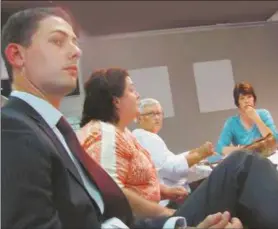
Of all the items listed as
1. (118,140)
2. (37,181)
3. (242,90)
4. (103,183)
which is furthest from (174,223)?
(242,90)

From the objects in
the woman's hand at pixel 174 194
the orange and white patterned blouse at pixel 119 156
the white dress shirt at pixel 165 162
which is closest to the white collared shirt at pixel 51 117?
the orange and white patterned blouse at pixel 119 156

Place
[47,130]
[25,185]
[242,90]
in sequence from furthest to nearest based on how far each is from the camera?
[242,90] < [47,130] < [25,185]

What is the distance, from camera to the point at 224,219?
73 centimetres

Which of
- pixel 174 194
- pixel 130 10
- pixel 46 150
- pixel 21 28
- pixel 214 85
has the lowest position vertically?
pixel 174 194

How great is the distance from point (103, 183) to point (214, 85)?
1.60 meters

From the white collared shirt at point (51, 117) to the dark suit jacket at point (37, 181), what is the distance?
0.09 ft

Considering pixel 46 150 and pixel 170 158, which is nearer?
pixel 46 150

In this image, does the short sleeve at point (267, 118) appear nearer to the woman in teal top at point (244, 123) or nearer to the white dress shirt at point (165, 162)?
the woman in teal top at point (244, 123)

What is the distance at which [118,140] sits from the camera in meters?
1.08

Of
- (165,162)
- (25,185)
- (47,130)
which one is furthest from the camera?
(165,162)

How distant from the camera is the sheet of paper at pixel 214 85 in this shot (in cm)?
221

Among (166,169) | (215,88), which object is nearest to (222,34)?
(215,88)

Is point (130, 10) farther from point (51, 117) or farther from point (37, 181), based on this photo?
point (37, 181)

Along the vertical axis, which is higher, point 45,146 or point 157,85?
point 157,85
